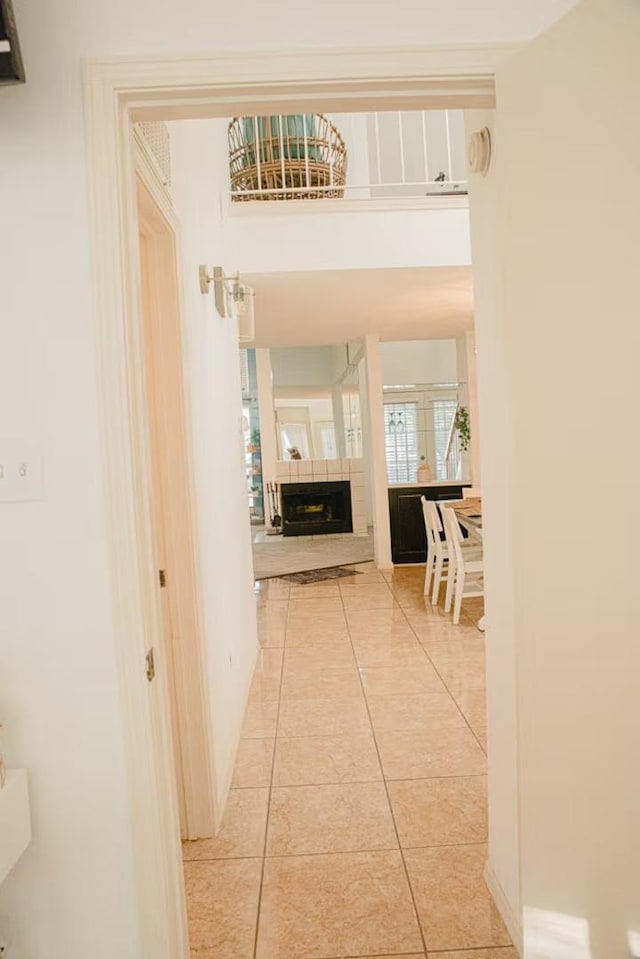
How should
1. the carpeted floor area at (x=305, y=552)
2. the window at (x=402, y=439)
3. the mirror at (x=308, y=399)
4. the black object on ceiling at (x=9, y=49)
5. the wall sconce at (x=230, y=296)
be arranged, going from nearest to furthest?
the black object on ceiling at (x=9, y=49) < the wall sconce at (x=230, y=296) < the carpeted floor area at (x=305, y=552) < the window at (x=402, y=439) < the mirror at (x=308, y=399)

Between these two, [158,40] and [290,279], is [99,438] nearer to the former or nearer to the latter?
[158,40]

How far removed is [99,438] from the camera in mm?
1393

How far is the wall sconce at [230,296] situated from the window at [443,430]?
5.61 m

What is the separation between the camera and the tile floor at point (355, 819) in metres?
1.87

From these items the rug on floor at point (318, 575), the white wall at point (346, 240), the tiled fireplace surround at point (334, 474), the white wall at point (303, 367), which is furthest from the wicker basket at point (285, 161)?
the white wall at point (303, 367)

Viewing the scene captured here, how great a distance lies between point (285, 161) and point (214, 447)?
3007 mm

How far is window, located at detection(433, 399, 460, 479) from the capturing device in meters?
9.40

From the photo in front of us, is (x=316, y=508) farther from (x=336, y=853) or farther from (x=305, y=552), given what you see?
(x=336, y=853)

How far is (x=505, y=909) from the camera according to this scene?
74.1 inches

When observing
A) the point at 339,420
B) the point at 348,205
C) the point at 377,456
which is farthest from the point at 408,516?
the point at 339,420

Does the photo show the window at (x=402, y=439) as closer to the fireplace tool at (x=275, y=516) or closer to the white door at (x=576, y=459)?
the fireplace tool at (x=275, y=516)

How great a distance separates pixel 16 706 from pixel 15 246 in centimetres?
101

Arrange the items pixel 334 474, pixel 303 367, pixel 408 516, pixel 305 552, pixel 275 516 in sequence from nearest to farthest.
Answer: pixel 408 516
pixel 305 552
pixel 334 474
pixel 275 516
pixel 303 367

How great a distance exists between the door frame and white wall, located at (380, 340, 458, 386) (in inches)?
355
